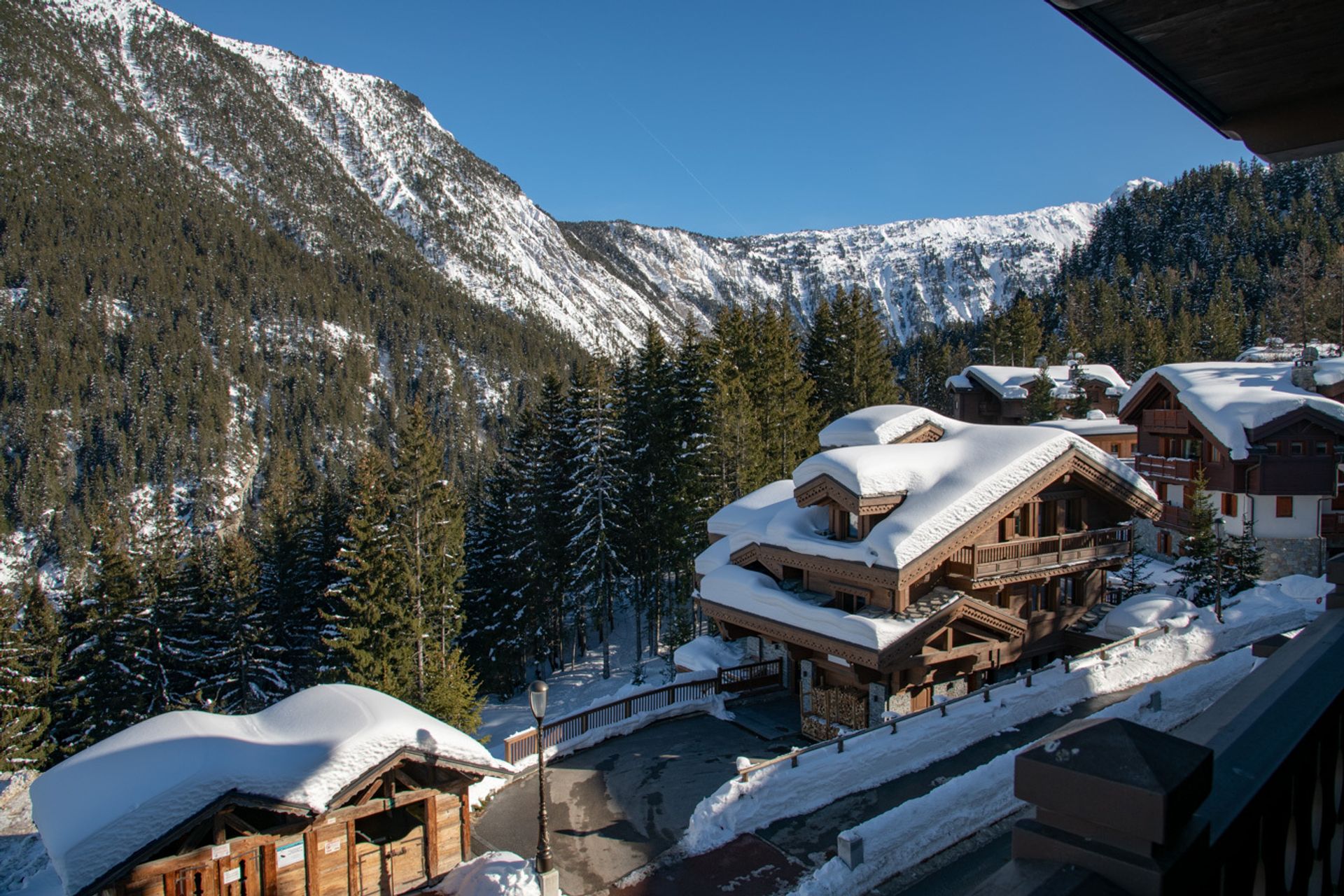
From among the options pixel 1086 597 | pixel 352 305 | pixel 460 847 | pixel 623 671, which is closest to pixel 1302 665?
pixel 460 847

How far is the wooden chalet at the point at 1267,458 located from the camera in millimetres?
32250

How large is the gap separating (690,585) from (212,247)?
18600 cm

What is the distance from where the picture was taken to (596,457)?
36.1 metres

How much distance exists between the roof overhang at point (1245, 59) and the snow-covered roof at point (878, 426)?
2233 cm

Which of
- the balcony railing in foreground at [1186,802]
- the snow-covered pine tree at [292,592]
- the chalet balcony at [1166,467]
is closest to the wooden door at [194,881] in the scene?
the balcony railing in foreground at [1186,802]

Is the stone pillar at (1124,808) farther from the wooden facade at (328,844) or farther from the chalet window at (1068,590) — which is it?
the chalet window at (1068,590)

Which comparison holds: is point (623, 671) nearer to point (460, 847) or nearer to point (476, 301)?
point (460, 847)

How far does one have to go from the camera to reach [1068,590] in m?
25.3

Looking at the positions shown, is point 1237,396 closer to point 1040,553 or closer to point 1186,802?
point 1040,553

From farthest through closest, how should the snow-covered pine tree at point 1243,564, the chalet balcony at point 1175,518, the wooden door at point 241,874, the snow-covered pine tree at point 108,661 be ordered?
the snow-covered pine tree at point 108,661, the chalet balcony at point 1175,518, the snow-covered pine tree at point 1243,564, the wooden door at point 241,874

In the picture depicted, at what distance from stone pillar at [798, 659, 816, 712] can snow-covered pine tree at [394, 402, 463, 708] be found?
13948 mm

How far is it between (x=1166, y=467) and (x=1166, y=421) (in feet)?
7.30

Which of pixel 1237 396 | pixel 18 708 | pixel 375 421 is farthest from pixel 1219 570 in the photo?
pixel 375 421

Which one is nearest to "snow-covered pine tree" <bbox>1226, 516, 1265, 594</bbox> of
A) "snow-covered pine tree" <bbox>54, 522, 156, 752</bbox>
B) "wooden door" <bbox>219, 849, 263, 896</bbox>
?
"wooden door" <bbox>219, 849, 263, 896</bbox>
